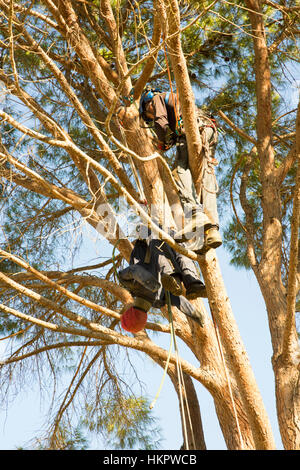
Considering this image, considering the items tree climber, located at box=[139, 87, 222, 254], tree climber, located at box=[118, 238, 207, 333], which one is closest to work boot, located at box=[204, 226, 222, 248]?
tree climber, located at box=[139, 87, 222, 254]

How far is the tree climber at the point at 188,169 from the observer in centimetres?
279

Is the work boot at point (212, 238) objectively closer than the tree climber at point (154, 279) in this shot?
Yes

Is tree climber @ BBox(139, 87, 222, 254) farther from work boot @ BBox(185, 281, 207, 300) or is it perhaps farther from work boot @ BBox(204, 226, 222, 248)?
work boot @ BBox(185, 281, 207, 300)

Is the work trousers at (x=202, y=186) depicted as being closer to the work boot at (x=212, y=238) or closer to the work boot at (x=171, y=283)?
the work boot at (x=212, y=238)

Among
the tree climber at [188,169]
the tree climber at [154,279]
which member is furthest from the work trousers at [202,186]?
the tree climber at [154,279]

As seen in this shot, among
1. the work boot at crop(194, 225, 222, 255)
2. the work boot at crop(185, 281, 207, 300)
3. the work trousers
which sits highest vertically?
the work trousers

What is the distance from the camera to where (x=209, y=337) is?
3.62 metres

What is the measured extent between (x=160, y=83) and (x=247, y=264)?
196 centimetres

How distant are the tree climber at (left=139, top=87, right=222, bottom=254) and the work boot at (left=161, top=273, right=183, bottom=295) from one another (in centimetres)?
23

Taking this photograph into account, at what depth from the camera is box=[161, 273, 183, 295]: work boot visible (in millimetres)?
2934

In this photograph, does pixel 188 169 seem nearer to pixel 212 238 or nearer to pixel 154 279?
pixel 212 238

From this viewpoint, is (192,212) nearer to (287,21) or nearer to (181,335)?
(181,335)

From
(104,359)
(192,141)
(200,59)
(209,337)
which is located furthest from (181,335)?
(200,59)
